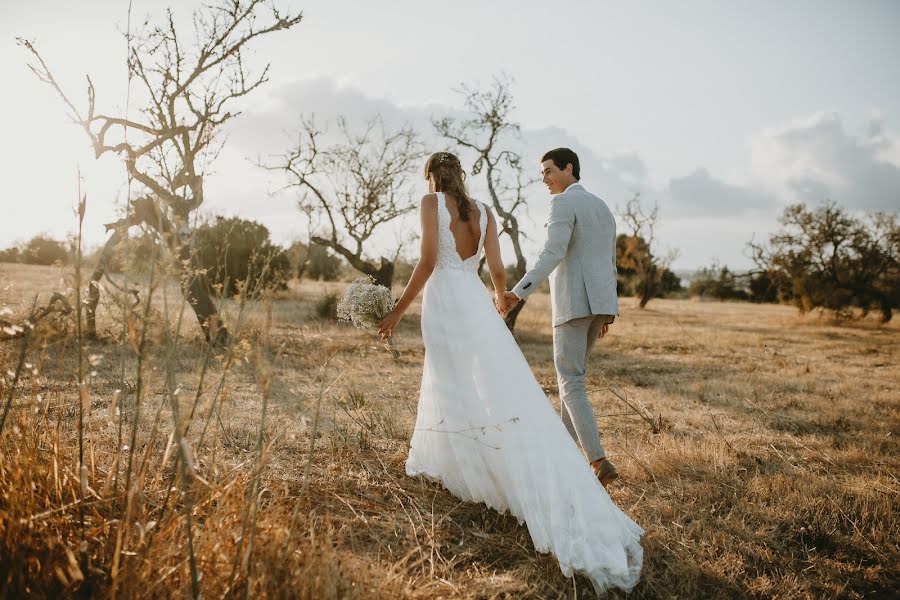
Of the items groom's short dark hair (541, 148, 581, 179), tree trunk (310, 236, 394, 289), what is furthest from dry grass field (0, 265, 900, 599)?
tree trunk (310, 236, 394, 289)

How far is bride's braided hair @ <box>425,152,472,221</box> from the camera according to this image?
3.91 metres

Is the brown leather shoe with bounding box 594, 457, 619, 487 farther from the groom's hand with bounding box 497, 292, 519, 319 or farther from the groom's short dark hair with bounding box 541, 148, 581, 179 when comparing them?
the groom's short dark hair with bounding box 541, 148, 581, 179

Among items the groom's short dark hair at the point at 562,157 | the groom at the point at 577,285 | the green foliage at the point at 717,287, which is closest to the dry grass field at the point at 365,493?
the groom at the point at 577,285

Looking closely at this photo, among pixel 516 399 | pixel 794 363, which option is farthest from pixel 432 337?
pixel 794 363

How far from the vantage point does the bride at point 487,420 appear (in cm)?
305

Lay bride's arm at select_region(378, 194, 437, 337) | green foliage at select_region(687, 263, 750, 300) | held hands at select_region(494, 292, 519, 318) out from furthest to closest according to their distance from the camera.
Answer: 1. green foliage at select_region(687, 263, 750, 300)
2. held hands at select_region(494, 292, 519, 318)
3. bride's arm at select_region(378, 194, 437, 337)

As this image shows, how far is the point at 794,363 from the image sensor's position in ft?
35.5

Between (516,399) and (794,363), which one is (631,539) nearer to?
(516,399)

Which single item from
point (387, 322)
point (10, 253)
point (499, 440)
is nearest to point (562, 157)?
point (387, 322)

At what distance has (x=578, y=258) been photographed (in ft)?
13.7

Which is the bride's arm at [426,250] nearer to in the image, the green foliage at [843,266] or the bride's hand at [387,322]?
the bride's hand at [387,322]

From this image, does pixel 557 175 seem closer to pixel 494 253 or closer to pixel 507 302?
pixel 494 253

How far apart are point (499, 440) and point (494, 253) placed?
1414mm

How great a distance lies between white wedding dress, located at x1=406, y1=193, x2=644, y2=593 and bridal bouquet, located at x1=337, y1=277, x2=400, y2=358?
346 millimetres
